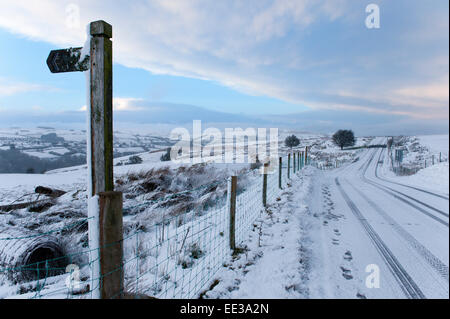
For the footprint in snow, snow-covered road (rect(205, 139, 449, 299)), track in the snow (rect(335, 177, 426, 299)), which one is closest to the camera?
track in the snow (rect(335, 177, 426, 299))

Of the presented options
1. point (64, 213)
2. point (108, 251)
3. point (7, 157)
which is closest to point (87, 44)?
point (108, 251)

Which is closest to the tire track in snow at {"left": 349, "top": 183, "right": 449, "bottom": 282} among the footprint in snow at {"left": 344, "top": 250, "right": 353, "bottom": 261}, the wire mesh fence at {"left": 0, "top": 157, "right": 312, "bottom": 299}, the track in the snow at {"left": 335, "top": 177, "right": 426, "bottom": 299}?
the track in the snow at {"left": 335, "top": 177, "right": 426, "bottom": 299}

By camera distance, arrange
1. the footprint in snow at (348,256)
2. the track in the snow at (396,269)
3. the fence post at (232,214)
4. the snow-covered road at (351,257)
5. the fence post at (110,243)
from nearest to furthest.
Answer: the fence post at (110,243)
the track in the snow at (396,269)
the snow-covered road at (351,257)
the footprint in snow at (348,256)
the fence post at (232,214)

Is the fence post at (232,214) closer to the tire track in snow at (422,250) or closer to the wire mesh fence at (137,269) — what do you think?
the wire mesh fence at (137,269)

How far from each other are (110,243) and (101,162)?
708 millimetres

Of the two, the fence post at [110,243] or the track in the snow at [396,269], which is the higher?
the fence post at [110,243]

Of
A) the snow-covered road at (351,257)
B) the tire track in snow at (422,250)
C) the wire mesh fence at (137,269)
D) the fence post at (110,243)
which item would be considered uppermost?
the fence post at (110,243)

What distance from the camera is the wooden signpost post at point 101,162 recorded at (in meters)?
1.95

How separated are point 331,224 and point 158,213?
400 centimetres

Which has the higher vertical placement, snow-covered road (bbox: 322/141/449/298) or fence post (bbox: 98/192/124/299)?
fence post (bbox: 98/192/124/299)

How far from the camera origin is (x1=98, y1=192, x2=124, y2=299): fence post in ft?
6.36

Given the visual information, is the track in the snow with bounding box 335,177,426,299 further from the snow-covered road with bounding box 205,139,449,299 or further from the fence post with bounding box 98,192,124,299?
the fence post with bounding box 98,192,124,299

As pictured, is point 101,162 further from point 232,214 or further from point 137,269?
point 232,214

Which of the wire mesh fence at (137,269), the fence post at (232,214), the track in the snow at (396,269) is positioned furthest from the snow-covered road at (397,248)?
the wire mesh fence at (137,269)
